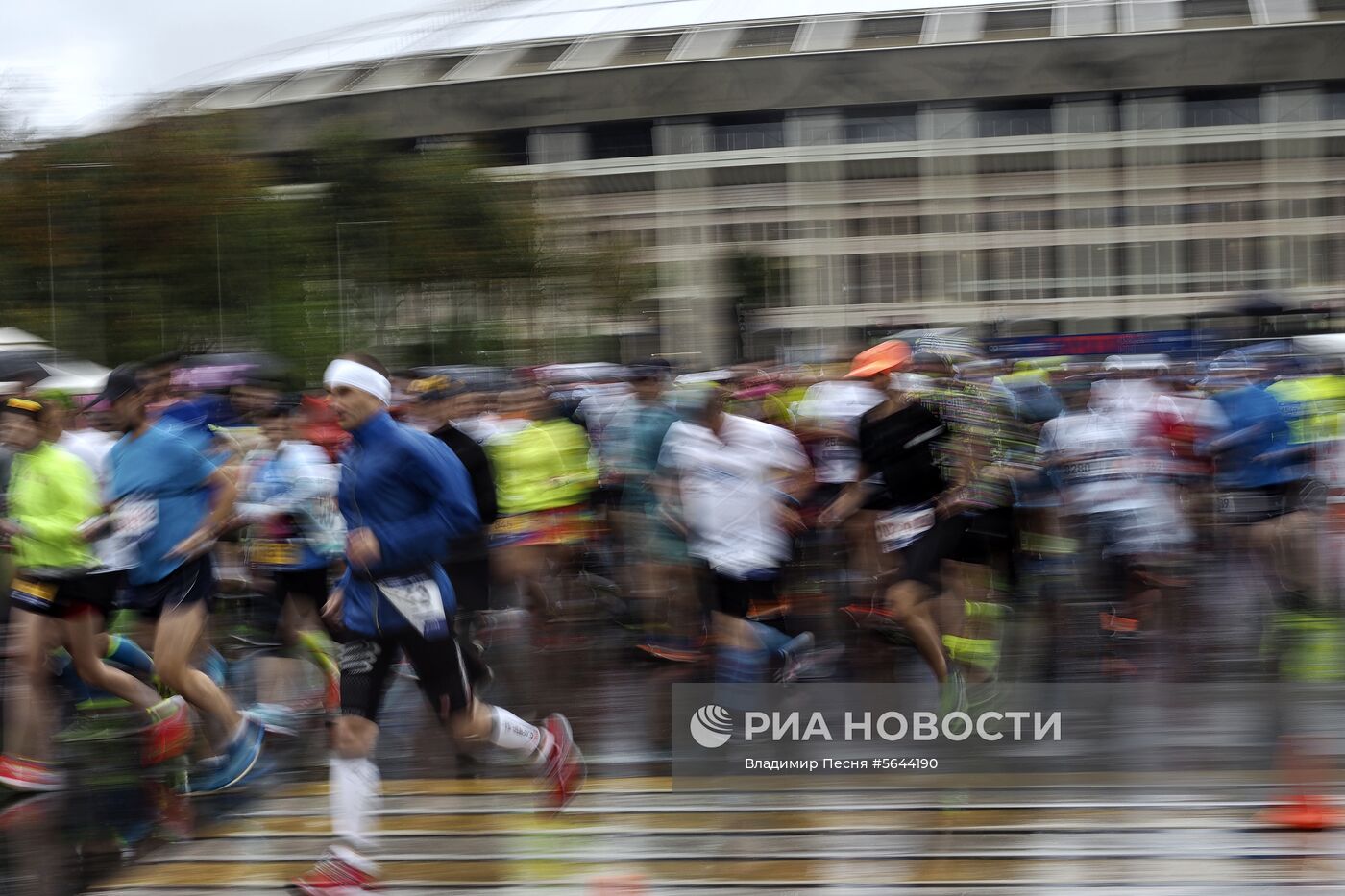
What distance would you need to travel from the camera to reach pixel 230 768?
22.7 ft

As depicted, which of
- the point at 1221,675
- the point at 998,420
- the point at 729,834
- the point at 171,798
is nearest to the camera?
the point at 729,834

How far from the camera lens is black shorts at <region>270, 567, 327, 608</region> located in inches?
354

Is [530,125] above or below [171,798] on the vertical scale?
above

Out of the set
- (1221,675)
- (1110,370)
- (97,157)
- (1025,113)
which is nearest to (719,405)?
(1221,675)

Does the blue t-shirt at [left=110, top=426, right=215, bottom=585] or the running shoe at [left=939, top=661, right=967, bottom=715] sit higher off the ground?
the blue t-shirt at [left=110, top=426, right=215, bottom=585]

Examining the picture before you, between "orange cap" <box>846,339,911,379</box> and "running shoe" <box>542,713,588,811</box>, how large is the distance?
89.3 inches

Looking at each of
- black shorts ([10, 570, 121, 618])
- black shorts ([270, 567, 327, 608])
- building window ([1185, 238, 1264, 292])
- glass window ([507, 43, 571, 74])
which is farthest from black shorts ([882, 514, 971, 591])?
glass window ([507, 43, 571, 74])

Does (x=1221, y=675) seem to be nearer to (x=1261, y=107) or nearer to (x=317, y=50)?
(x=1261, y=107)

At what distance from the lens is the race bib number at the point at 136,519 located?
664cm

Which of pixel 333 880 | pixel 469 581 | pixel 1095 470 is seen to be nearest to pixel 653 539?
pixel 469 581

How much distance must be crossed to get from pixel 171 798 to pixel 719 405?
9.75 ft

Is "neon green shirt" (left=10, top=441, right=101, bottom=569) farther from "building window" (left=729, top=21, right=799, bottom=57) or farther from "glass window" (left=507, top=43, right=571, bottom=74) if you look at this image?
"glass window" (left=507, top=43, right=571, bottom=74)

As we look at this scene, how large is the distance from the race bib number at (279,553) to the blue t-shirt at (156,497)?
2.18 meters

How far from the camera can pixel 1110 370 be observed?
505 inches
